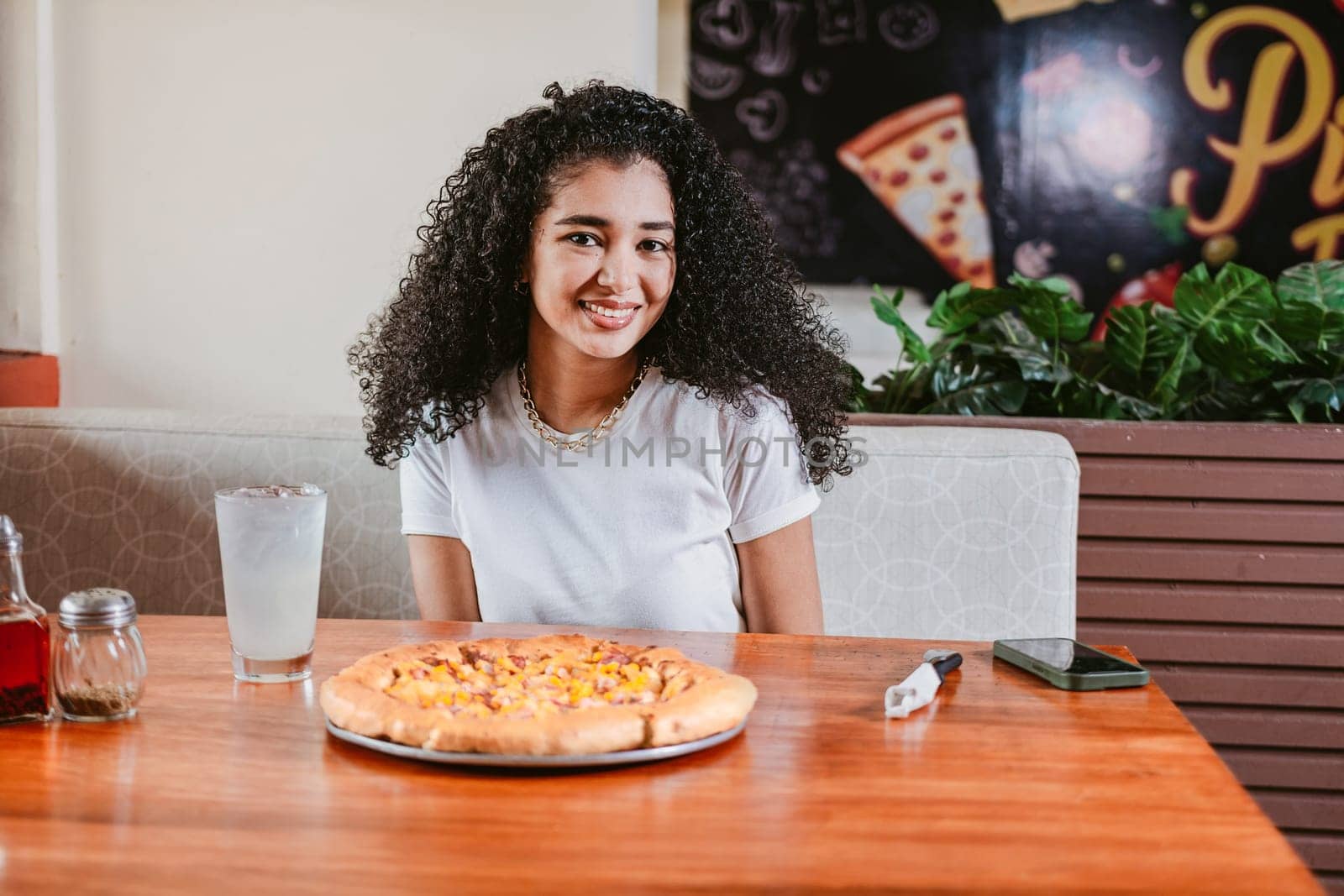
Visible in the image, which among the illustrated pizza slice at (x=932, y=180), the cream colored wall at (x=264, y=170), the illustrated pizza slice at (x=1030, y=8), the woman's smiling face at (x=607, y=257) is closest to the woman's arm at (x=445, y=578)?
the woman's smiling face at (x=607, y=257)

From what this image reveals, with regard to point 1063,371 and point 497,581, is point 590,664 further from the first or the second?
point 1063,371

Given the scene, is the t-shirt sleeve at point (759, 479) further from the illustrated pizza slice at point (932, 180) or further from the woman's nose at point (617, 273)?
the illustrated pizza slice at point (932, 180)

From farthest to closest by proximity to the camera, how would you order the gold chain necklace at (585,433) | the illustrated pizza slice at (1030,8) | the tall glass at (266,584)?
Answer: the illustrated pizza slice at (1030,8), the gold chain necklace at (585,433), the tall glass at (266,584)

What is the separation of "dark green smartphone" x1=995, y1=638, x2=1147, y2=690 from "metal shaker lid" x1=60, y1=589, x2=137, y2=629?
73 centimetres

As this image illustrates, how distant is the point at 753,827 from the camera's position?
723 mm

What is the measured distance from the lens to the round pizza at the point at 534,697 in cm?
82

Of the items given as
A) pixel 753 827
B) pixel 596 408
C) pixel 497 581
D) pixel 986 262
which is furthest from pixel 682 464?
pixel 986 262

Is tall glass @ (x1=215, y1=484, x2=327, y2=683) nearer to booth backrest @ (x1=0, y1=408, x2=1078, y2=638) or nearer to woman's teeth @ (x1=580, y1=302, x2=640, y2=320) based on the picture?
woman's teeth @ (x1=580, y1=302, x2=640, y2=320)

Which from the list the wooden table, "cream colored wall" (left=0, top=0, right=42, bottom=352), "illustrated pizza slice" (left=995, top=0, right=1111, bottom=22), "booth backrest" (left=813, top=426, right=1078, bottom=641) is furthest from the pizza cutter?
"illustrated pizza slice" (left=995, top=0, right=1111, bottom=22)

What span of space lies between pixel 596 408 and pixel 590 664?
2.15ft

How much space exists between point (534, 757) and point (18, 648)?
1.37 feet

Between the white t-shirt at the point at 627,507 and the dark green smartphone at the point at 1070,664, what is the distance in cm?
51

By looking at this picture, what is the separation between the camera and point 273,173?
320cm

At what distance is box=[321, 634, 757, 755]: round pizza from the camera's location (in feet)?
2.68
